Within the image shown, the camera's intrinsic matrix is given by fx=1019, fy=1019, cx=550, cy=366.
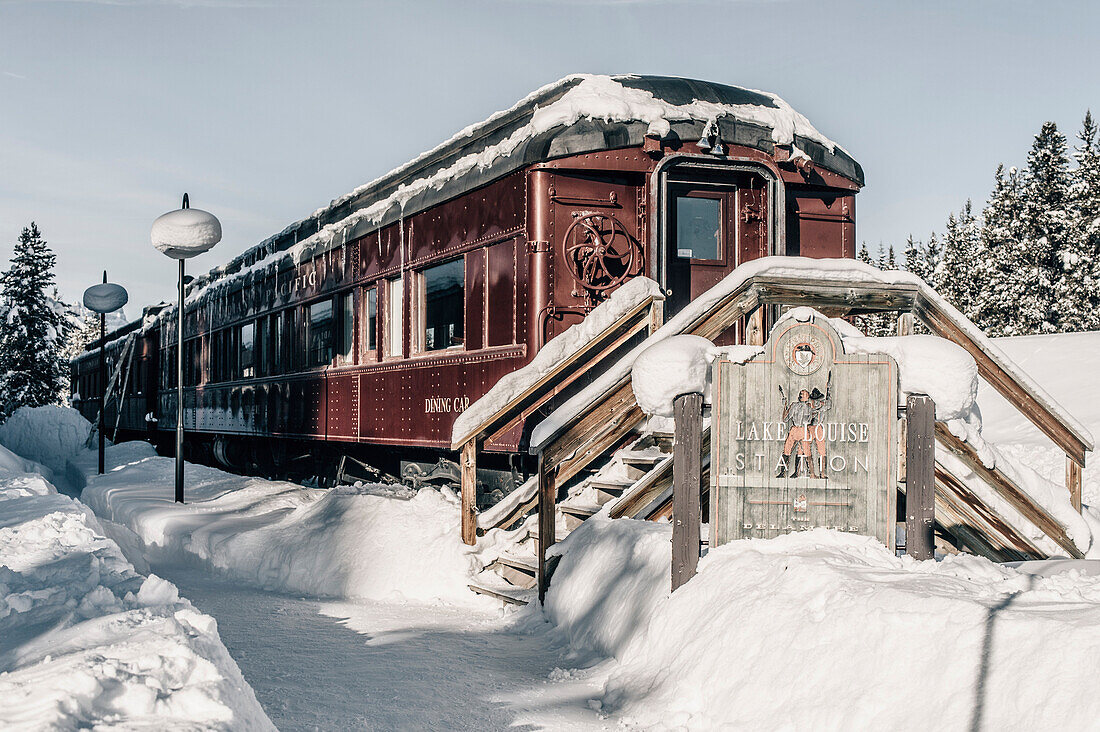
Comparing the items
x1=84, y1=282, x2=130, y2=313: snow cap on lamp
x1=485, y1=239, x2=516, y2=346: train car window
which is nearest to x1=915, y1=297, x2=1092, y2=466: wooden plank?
x1=485, y1=239, x2=516, y2=346: train car window

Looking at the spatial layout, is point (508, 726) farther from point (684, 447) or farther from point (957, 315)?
point (957, 315)

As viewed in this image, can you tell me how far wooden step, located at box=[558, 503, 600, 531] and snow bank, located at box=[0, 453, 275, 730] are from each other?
116 inches

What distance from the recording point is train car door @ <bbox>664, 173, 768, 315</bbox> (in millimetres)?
8383

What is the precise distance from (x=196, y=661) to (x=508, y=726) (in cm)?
157

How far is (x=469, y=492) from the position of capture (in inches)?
288

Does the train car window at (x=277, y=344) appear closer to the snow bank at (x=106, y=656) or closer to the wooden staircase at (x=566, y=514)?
the wooden staircase at (x=566, y=514)

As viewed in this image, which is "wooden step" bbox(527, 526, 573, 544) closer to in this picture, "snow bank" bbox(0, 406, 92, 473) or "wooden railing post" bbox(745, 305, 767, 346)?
"wooden railing post" bbox(745, 305, 767, 346)

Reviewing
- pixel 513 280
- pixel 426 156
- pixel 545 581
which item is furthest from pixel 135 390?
pixel 545 581

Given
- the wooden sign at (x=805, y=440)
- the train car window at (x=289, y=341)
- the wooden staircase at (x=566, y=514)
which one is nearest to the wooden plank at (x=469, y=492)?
the wooden staircase at (x=566, y=514)

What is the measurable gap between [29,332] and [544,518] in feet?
114

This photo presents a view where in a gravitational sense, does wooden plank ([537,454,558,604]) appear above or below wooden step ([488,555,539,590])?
above

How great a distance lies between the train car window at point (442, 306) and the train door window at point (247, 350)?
6284 millimetres

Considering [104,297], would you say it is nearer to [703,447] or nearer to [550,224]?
[550,224]

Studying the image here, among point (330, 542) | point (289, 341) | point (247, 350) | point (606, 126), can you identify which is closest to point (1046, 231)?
point (247, 350)
